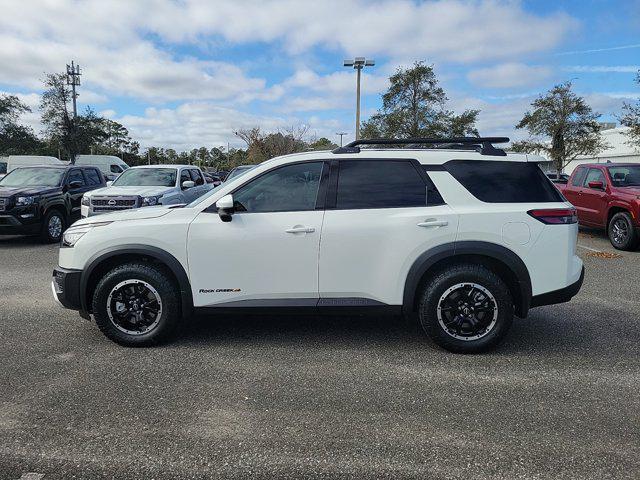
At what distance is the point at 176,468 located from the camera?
274cm

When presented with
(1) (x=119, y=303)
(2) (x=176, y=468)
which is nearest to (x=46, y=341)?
(1) (x=119, y=303)

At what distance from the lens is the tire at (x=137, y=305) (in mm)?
4371

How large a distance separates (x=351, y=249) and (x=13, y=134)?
4982 cm

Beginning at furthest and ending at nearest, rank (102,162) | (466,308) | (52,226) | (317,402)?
(102,162)
(52,226)
(466,308)
(317,402)

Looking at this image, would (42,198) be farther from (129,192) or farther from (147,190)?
(147,190)

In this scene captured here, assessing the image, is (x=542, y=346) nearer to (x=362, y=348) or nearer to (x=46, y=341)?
(x=362, y=348)

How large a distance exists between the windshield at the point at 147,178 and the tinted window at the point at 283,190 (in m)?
7.87

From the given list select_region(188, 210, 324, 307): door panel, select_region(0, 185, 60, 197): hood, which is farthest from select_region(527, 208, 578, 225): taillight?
select_region(0, 185, 60, 197): hood

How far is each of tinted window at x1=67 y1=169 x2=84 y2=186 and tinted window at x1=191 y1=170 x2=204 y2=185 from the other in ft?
8.82

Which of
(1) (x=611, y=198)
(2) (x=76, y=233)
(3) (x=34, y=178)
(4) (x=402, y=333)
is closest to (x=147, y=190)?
(3) (x=34, y=178)

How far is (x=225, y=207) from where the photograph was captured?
417 cm

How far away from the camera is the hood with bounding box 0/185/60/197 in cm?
1016

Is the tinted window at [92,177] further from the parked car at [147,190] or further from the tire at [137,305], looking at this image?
the tire at [137,305]

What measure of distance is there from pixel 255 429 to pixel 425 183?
97.3 inches
